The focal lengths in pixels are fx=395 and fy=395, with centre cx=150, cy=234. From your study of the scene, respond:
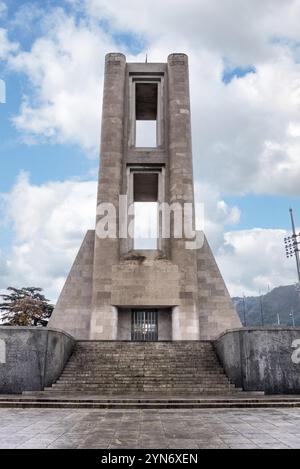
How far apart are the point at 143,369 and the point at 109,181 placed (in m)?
13.7

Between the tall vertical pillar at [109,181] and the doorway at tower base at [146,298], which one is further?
the doorway at tower base at [146,298]

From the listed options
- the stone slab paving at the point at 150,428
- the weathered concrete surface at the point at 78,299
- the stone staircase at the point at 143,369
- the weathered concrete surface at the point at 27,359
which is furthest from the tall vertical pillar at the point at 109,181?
the stone slab paving at the point at 150,428

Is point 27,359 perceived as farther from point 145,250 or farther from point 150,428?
point 145,250

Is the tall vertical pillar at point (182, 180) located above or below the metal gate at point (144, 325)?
above

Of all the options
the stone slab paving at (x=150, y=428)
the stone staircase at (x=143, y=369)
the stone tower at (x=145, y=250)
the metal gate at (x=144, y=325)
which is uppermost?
the stone tower at (x=145, y=250)

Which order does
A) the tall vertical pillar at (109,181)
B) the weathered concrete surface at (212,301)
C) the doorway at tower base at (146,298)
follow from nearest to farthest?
1. the tall vertical pillar at (109,181)
2. the doorway at tower base at (146,298)
3. the weathered concrete surface at (212,301)

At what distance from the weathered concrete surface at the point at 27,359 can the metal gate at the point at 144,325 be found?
9933 millimetres

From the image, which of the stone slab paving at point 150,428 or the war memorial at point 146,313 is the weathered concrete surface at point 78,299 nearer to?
the war memorial at point 146,313

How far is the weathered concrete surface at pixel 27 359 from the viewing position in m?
13.6

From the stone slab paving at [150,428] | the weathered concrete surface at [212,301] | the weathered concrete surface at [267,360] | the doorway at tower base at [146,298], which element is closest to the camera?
the stone slab paving at [150,428]

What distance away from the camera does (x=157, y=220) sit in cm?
2730

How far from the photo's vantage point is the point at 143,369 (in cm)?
1530

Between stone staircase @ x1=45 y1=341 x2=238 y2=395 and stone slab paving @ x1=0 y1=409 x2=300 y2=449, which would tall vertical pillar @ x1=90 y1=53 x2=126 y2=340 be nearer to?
stone staircase @ x1=45 y1=341 x2=238 y2=395
